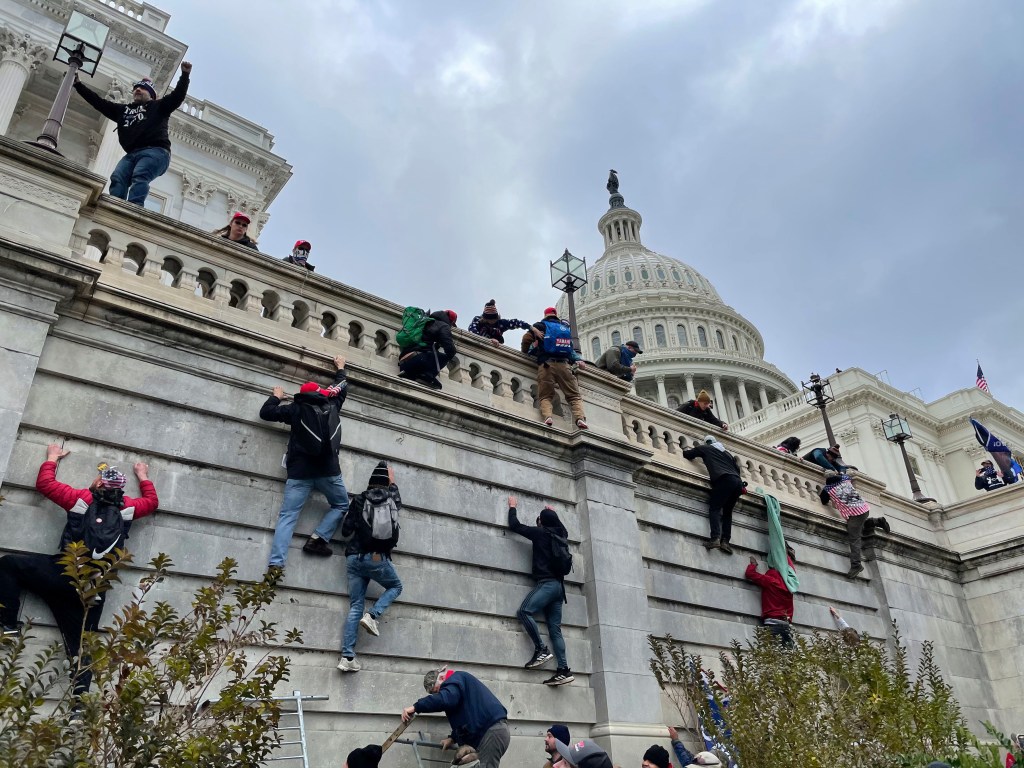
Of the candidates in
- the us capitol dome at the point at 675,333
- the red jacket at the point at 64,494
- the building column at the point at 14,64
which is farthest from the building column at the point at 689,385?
the red jacket at the point at 64,494

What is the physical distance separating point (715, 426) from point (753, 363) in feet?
297

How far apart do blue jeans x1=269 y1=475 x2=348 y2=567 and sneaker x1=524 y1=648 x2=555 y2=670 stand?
3096 mm

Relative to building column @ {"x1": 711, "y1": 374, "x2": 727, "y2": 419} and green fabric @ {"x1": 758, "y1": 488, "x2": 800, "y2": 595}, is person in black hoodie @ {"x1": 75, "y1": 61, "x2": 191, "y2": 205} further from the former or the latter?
building column @ {"x1": 711, "y1": 374, "x2": 727, "y2": 419}

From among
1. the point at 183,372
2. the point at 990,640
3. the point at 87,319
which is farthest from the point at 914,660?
the point at 87,319

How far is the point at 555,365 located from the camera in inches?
535

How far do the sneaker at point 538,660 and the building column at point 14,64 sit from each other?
20.3 meters

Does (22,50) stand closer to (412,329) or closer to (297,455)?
(412,329)

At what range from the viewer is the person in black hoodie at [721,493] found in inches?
583

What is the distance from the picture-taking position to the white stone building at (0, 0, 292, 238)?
23.9 meters

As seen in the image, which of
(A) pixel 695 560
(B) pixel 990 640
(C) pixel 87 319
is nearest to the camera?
(C) pixel 87 319

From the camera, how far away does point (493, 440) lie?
40.7 feet

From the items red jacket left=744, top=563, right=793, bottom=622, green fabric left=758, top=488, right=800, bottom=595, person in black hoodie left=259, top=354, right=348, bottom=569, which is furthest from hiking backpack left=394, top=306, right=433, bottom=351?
green fabric left=758, top=488, right=800, bottom=595

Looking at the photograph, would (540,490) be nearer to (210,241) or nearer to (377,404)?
(377,404)

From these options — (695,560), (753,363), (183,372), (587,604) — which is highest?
(753,363)
